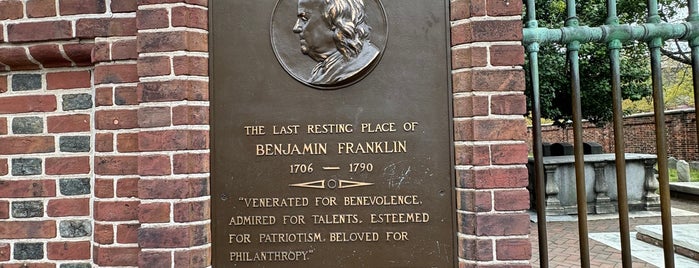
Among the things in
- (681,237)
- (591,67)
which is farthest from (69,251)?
(591,67)

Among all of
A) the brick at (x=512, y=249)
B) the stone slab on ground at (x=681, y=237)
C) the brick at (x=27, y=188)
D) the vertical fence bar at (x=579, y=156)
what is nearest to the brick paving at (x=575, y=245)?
the stone slab on ground at (x=681, y=237)

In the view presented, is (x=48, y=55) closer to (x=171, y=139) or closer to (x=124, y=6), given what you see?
(x=124, y=6)

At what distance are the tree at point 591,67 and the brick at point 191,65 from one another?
277 inches

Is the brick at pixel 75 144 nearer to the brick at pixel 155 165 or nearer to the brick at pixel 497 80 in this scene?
the brick at pixel 155 165

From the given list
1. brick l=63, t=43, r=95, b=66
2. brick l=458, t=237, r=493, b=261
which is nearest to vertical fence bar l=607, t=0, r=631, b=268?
brick l=458, t=237, r=493, b=261

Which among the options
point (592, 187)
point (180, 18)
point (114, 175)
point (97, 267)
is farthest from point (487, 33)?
point (592, 187)

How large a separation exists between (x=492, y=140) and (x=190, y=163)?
138 cm

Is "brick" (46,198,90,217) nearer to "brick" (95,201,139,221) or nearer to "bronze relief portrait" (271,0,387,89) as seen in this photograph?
"brick" (95,201,139,221)

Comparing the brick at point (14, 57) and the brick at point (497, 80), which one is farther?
the brick at point (14, 57)

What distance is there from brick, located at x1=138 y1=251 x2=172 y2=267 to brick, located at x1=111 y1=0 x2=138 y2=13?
3.85ft

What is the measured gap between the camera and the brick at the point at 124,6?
83.9 inches

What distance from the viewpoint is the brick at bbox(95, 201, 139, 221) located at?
209 cm

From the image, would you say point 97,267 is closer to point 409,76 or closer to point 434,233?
point 434,233

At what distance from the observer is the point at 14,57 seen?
A: 7.13 feet
